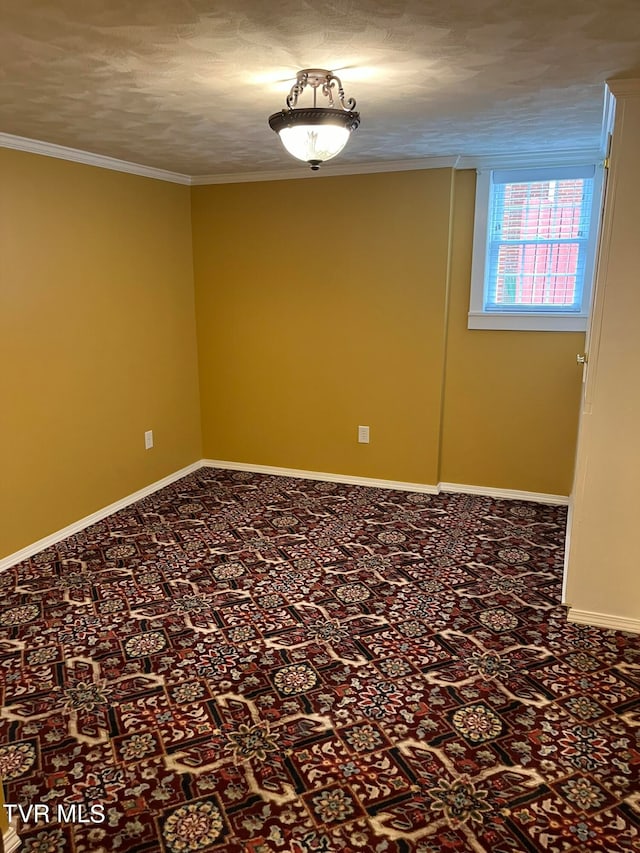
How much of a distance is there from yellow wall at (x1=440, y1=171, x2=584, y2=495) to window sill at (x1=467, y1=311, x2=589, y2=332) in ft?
0.13

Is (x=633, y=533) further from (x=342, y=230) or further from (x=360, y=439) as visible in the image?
(x=342, y=230)

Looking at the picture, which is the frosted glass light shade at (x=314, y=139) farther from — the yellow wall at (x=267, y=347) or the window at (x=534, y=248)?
Result: the window at (x=534, y=248)

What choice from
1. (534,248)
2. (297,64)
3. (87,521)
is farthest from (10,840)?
(534,248)

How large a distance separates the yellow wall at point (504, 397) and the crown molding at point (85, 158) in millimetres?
2146

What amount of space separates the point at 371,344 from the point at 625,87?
251cm

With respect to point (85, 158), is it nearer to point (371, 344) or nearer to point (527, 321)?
point (371, 344)

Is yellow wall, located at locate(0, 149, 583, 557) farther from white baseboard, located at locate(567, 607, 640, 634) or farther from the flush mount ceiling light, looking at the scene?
the flush mount ceiling light

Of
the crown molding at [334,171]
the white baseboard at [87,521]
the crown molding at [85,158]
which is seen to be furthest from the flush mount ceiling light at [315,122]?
the white baseboard at [87,521]

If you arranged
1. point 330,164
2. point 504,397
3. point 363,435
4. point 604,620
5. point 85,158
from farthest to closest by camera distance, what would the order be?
point 363,435, point 504,397, point 330,164, point 85,158, point 604,620

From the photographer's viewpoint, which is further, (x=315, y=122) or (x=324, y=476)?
(x=324, y=476)

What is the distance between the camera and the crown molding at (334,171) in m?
4.22

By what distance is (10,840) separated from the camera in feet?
5.84

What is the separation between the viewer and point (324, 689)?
2.52 meters

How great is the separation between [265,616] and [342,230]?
2886 mm
